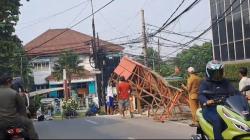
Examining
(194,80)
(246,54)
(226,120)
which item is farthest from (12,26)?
(226,120)

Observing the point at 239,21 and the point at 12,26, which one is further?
the point at 239,21

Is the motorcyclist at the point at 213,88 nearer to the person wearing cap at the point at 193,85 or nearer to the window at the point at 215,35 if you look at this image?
the person wearing cap at the point at 193,85

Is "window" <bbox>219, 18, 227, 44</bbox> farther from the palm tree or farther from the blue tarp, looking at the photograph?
the blue tarp

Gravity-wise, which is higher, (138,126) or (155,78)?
(155,78)

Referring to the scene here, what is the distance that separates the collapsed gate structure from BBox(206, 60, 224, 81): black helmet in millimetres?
11061

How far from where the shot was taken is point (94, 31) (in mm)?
47125

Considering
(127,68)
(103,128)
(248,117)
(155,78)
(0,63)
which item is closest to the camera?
(248,117)

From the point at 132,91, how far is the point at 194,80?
8624 millimetres

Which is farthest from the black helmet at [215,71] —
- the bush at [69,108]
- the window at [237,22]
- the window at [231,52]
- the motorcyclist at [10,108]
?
the bush at [69,108]

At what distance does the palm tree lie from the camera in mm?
68812

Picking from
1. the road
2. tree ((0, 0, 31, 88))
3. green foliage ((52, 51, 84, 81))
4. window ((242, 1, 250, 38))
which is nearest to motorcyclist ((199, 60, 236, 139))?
the road

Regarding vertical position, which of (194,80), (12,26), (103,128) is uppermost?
(12,26)

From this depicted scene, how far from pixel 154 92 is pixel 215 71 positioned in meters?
15.3

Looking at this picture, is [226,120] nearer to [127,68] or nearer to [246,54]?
[127,68]
